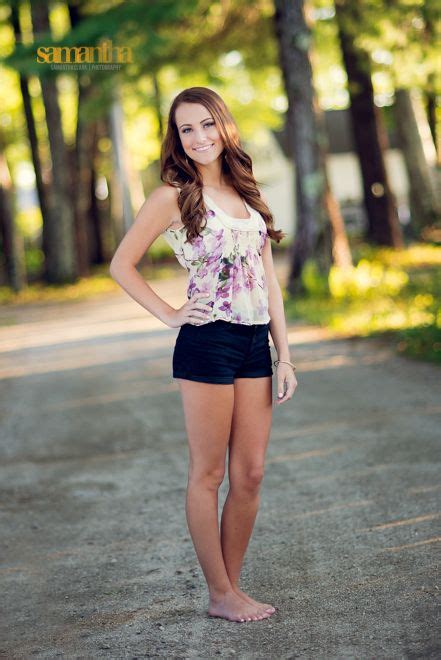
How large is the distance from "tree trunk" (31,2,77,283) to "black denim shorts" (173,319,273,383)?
2416 centimetres

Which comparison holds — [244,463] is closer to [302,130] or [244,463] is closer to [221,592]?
[221,592]

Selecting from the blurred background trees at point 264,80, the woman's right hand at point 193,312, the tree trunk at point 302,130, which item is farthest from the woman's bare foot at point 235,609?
the tree trunk at point 302,130

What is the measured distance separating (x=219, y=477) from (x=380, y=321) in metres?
9.14

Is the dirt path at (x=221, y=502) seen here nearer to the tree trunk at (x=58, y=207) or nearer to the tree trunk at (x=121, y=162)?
the tree trunk at (x=121, y=162)

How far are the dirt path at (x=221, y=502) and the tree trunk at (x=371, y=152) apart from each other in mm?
12730

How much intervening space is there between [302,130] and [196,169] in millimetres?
12202

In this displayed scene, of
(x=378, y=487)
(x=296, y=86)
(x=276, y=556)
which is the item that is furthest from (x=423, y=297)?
(x=276, y=556)

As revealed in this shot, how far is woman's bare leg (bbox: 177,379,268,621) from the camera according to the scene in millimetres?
3902

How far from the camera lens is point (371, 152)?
23609 mm

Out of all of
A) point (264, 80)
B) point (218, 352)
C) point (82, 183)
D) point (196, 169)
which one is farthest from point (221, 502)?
point (82, 183)

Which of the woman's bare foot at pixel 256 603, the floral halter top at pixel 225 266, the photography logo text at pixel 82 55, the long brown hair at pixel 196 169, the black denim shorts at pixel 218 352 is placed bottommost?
the woman's bare foot at pixel 256 603

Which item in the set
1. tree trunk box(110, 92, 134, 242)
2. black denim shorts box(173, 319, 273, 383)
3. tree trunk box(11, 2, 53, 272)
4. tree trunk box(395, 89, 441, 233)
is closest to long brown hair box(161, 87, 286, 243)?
black denim shorts box(173, 319, 273, 383)

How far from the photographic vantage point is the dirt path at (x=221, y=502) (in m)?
3.90

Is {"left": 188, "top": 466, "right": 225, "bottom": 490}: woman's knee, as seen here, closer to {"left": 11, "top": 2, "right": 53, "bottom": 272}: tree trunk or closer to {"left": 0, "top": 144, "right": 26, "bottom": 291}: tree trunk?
{"left": 0, "top": 144, "right": 26, "bottom": 291}: tree trunk
